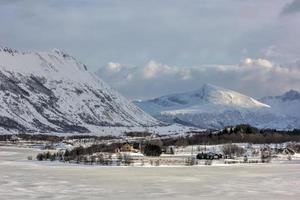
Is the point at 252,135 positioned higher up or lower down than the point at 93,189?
higher up

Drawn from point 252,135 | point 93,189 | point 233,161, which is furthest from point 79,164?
point 252,135

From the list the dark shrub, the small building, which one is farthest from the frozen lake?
the dark shrub

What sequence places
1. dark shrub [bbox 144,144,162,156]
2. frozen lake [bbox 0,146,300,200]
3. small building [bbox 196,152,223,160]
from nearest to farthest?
frozen lake [bbox 0,146,300,200] → small building [bbox 196,152,223,160] → dark shrub [bbox 144,144,162,156]

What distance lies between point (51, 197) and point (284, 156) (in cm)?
5658

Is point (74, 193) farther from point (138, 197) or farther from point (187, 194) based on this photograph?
point (187, 194)

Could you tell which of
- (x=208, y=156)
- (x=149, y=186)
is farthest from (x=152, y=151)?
(x=149, y=186)

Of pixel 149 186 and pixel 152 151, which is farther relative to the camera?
pixel 152 151

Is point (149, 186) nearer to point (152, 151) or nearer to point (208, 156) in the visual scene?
point (208, 156)

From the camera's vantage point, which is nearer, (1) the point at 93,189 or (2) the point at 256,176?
(1) the point at 93,189

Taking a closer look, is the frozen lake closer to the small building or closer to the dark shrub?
the small building

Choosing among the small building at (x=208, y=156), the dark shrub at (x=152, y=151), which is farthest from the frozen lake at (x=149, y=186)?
the dark shrub at (x=152, y=151)

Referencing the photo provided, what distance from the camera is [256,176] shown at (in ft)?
161

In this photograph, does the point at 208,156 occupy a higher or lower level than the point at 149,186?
higher

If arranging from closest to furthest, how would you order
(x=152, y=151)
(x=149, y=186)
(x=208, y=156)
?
1. (x=149, y=186)
2. (x=208, y=156)
3. (x=152, y=151)
